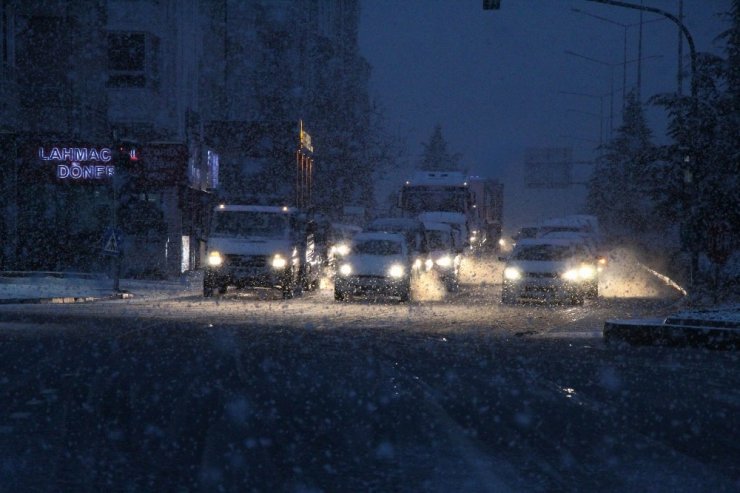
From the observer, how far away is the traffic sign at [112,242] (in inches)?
1140

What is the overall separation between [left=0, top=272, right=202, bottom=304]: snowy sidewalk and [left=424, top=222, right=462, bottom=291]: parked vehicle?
309 inches

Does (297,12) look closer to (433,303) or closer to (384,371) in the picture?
(433,303)

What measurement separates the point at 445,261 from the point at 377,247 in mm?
6901

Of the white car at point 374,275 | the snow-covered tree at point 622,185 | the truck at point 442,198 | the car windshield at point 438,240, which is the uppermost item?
the snow-covered tree at point 622,185

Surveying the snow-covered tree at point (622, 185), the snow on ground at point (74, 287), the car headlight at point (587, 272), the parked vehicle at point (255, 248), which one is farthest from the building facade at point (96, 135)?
the snow-covered tree at point (622, 185)

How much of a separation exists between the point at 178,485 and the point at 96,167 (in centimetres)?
3363

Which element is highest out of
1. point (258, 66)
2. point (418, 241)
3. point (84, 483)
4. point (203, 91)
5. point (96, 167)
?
point (258, 66)

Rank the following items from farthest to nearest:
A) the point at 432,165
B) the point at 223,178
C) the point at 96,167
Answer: the point at 432,165
the point at 96,167
the point at 223,178

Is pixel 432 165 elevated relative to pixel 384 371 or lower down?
elevated

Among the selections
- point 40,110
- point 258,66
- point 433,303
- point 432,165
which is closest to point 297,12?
point 258,66

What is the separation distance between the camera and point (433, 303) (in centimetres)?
2845

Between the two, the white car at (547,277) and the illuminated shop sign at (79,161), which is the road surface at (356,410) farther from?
the illuminated shop sign at (79,161)

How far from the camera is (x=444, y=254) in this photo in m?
37.0

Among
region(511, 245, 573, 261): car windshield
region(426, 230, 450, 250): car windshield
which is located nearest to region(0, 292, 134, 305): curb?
region(511, 245, 573, 261): car windshield
